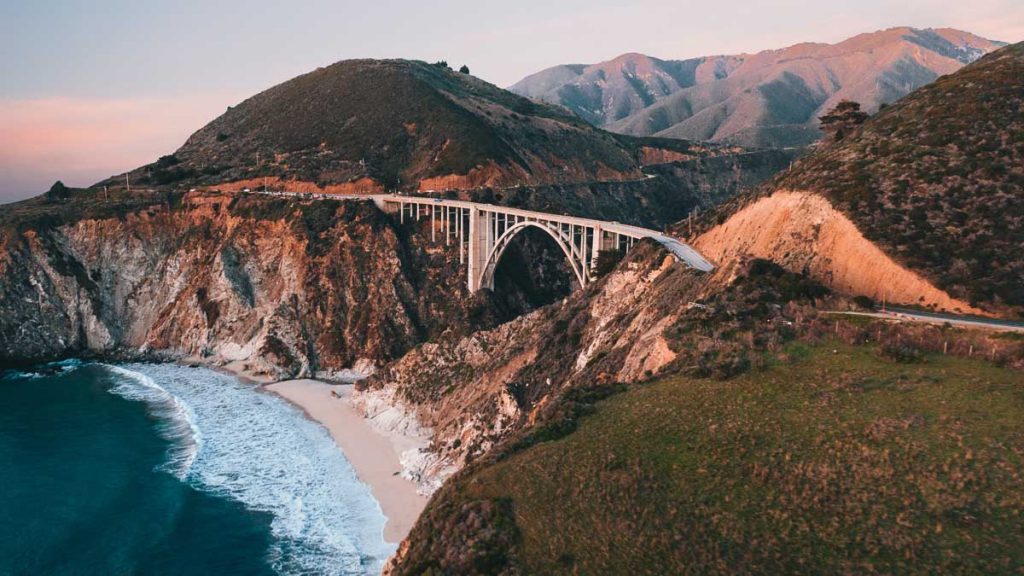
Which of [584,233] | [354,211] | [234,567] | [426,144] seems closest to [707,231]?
[584,233]

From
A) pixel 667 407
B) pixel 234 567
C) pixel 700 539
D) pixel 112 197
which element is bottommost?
pixel 234 567

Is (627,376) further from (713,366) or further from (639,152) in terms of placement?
(639,152)

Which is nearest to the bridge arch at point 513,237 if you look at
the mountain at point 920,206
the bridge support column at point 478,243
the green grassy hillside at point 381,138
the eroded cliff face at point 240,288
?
the bridge support column at point 478,243

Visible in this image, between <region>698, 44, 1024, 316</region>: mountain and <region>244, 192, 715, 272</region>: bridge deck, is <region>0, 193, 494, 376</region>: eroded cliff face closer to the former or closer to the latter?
<region>244, 192, 715, 272</region>: bridge deck

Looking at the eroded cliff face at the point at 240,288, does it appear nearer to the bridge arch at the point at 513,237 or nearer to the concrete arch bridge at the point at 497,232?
the concrete arch bridge at the point at 497,232

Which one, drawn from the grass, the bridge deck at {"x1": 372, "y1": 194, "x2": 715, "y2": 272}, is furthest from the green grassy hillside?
the grass

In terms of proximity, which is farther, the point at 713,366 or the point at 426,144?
the point at 426,144
